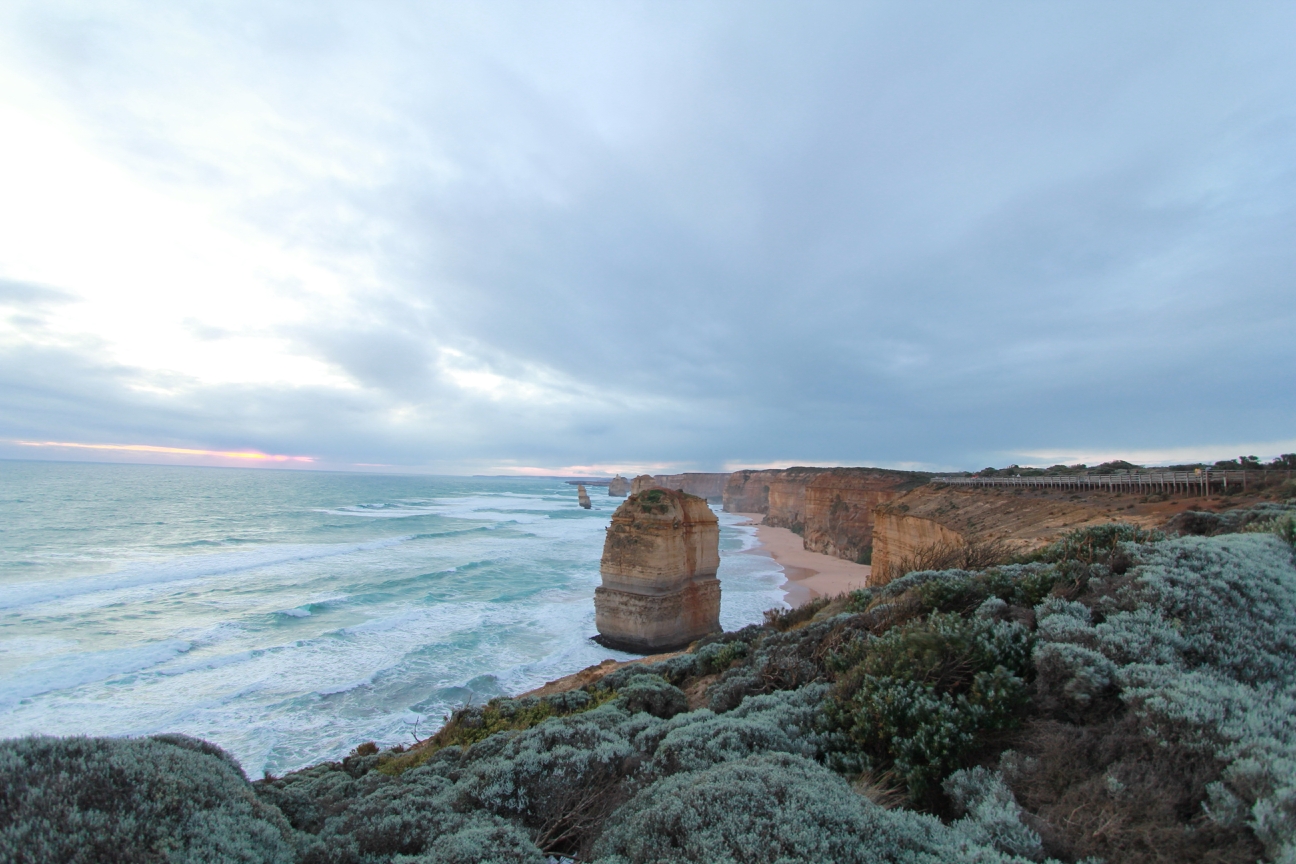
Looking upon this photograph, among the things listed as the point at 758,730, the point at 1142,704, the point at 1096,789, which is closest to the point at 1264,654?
the point at 1142,704

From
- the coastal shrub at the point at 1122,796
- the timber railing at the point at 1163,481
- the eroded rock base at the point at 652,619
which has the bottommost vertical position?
the eroded rock base at the point at 652,619

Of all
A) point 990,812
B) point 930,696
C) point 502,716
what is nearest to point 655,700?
point 502,716

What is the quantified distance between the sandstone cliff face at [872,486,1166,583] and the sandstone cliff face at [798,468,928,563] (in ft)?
28.7

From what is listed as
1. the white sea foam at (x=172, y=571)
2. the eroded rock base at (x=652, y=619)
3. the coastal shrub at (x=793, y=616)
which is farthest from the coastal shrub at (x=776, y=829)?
the white sea foam at (x=172, y=571)

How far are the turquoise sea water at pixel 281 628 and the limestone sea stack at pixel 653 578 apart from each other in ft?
4.32

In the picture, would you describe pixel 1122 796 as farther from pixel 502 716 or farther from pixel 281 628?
pixel 281 628

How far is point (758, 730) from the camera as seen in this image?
450 centimetres

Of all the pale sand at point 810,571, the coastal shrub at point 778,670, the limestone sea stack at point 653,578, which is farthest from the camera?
the pale sand at point 810,571

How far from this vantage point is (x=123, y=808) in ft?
9.52

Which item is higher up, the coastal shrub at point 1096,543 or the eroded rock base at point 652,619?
the coastal shrub at point 1096,543

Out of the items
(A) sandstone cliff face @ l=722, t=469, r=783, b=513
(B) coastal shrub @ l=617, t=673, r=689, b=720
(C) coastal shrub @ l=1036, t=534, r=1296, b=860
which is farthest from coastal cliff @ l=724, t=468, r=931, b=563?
(A) sandstone cliff face @ l=722, t=469, r=783, b=513

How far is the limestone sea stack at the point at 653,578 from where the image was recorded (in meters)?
18.2

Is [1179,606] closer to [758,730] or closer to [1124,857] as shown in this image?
[1124,857]

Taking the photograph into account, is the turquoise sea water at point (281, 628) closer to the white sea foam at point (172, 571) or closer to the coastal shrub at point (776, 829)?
the white sea foam at point (172, 571)
